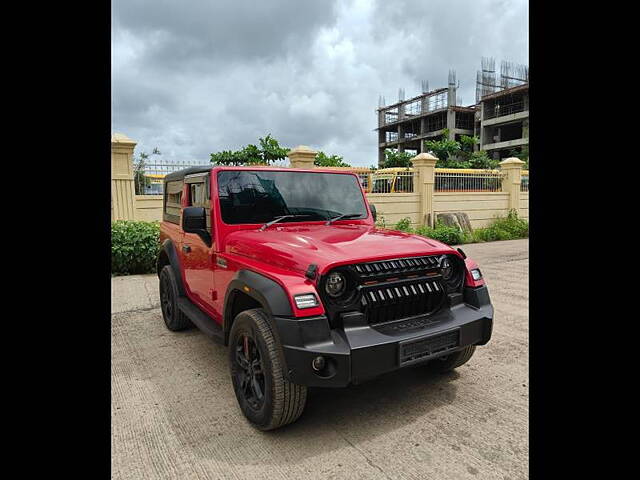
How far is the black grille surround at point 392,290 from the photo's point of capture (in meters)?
2.74

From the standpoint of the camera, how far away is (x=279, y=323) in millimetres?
2523

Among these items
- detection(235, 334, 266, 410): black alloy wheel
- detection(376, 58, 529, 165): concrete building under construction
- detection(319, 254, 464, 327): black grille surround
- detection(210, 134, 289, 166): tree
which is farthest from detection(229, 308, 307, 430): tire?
detection(376, 58, 529, 165): concrete building under construction

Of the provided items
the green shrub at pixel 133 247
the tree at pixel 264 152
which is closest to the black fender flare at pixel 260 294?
the green shrub at pixel 133 247

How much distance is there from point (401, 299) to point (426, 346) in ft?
1.10

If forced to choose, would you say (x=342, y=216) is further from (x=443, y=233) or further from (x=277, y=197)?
(x=443, y=233)

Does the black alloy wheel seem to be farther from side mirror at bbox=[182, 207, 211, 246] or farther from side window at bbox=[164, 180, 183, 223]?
side window at bbox=[164, 180, 183, 223]

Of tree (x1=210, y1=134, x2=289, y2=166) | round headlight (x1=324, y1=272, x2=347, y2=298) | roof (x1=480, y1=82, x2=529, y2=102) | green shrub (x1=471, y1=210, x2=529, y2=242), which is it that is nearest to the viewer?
round headlight (x1=324, y1=272, x2=347, y2=298)

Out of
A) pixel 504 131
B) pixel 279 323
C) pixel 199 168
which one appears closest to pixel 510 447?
pixel 279 323

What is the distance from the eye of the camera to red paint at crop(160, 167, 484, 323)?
2740 millimetres

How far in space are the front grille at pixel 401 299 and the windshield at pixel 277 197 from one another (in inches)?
47.0

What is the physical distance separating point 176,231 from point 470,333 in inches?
126

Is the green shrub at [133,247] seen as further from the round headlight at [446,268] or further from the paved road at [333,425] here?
the round headlight at [446,268]

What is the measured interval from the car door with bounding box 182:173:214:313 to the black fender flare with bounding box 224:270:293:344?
0.65m
